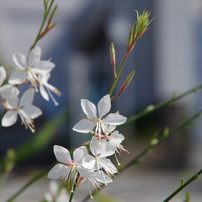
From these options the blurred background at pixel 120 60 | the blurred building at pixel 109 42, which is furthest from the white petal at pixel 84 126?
the blurred building at pixel 109 42

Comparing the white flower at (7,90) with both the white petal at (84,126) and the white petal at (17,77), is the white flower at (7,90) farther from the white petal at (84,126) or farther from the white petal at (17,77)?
the white petal at (84,126)

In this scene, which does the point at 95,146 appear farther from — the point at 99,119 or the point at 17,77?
the point at 17,77

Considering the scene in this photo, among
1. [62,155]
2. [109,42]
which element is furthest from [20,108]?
[109,42]

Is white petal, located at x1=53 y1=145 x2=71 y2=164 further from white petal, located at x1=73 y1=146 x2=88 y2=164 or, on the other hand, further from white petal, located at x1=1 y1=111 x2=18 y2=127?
white petal, located at x1=1 y1=111 x2=18 y2=127

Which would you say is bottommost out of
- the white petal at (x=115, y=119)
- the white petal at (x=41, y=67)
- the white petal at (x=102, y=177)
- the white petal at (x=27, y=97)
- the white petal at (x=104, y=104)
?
the white petal at (x=102, y=177)

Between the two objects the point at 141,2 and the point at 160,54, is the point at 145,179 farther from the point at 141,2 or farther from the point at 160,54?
the point at 141,2

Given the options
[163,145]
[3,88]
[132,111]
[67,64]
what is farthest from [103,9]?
[3,88]
